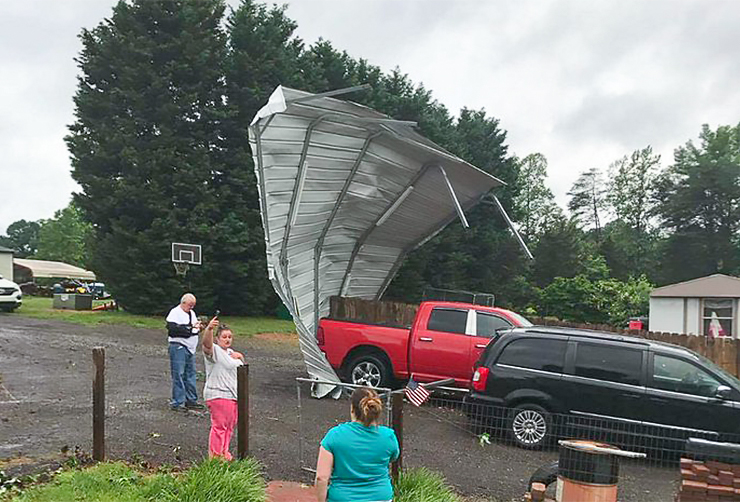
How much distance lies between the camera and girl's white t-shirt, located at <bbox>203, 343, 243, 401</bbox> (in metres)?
6.74

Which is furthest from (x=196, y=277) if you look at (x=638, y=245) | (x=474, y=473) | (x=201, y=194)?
(x=638, y=245)

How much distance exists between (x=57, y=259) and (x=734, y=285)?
80056 mm

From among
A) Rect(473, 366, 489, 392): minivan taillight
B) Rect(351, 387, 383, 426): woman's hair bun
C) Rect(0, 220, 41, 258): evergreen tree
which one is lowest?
Rect(473, 366, 489, 392): minivan taillight

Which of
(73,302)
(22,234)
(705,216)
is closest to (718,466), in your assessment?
(73,302)

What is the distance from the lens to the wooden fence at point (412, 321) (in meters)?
13.6

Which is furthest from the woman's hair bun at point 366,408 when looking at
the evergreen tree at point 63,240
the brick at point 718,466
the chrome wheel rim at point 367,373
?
the evergreen tree at point 63,240

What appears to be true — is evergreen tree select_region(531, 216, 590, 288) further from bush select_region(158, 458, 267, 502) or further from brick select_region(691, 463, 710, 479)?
bush select_region(158, 458, 267, 502)

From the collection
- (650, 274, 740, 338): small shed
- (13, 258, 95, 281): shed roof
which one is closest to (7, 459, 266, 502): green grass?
(650, 274, 740, 338): small shed

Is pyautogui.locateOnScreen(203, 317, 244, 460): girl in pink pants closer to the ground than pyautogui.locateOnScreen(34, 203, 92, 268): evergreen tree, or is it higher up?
closer to the ground

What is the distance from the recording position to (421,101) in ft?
116

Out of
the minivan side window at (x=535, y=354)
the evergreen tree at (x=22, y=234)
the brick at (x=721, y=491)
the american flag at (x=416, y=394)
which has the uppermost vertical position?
the evergreen tree at (x=22, y=234)

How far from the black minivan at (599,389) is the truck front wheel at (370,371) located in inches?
104

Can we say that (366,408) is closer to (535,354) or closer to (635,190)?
(535,354)

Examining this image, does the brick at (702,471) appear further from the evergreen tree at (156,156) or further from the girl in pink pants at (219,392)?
the evergreen tree at (156,156)
